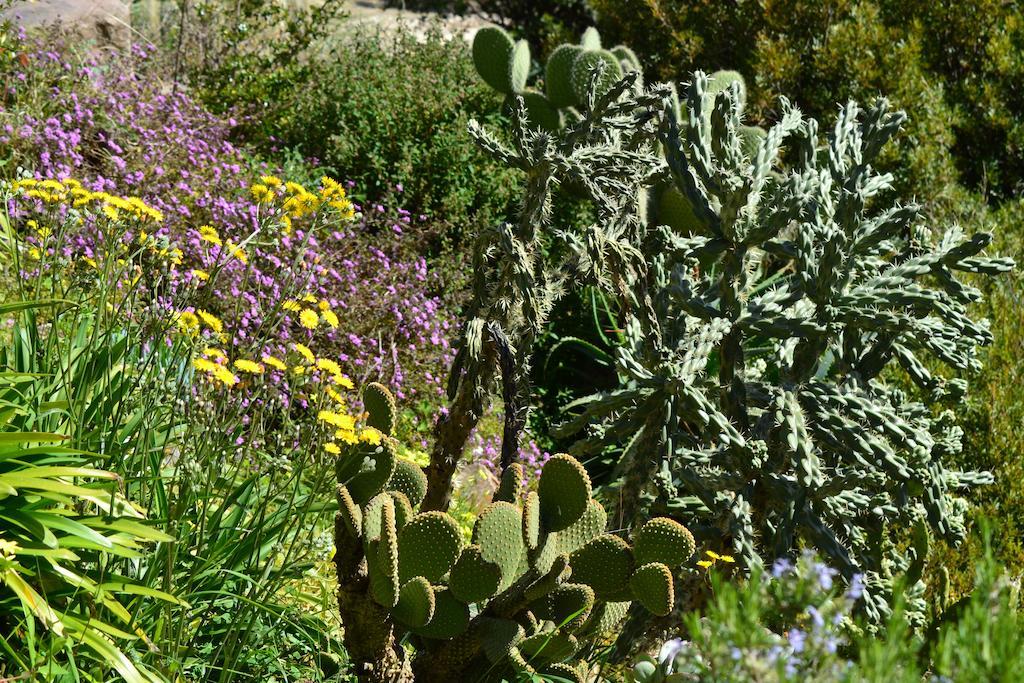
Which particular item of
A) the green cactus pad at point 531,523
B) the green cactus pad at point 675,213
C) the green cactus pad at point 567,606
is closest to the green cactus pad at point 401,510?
the green cactus pad at point 531,523

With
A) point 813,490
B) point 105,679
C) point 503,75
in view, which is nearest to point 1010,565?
point 813,490

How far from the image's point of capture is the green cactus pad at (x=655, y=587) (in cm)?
286

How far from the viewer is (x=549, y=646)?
117 inches

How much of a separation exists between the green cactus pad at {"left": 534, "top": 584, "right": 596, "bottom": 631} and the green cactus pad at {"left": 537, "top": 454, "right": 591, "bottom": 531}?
0.19 meters

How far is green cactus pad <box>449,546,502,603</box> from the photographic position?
2951 mm

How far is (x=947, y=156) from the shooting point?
26.3 ft

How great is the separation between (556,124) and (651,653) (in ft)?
12.9

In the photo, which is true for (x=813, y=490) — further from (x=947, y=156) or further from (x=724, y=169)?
(x=947, y=156)

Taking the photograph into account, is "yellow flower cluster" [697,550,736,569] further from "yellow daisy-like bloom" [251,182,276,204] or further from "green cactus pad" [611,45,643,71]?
"green cactus pad" [611,45,643,71]

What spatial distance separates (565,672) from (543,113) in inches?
176

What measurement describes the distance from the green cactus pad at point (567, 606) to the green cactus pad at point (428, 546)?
0.97 ft

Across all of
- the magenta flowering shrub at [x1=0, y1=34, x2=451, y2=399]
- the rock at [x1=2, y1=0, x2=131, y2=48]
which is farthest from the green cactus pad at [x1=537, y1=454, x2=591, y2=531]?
the rock at [x1=2, y1=0, x2=131, y2=48]

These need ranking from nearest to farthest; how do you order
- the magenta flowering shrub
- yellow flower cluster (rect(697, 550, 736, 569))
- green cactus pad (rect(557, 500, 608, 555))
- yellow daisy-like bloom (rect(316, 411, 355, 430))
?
yellow daisy-like bloom (rect(316, 411, 355, 430)), yellow flower cluster (rect(697, 550, 736, 569)), green cactus pad (rect(557, 500, 608, 555)), the magenta flowering shrub

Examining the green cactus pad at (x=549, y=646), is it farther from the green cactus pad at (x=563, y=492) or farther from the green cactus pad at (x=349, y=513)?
the green cactus pad at (x=349, y=513)
